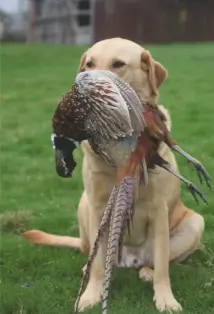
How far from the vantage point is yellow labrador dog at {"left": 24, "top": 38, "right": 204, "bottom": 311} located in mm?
4238

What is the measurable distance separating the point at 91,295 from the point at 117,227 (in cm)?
111

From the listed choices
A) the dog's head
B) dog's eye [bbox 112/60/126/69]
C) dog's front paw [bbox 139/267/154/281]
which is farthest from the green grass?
dog's eye [bbox 112/60/126/69]

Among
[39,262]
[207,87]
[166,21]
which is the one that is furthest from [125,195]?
[166,21]

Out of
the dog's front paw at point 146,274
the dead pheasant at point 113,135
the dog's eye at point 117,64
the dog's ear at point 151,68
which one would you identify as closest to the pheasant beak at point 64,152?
the dead pheasant at point 113,135

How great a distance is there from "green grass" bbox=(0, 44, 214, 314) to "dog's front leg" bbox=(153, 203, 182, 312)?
0.09 meters

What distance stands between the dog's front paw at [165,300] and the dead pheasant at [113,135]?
76 centimetres

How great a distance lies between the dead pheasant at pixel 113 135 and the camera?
3.46 m

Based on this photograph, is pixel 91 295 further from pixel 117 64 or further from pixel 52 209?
pixel 52 209

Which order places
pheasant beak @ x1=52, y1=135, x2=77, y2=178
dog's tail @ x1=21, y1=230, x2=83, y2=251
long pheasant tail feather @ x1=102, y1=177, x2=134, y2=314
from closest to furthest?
long pheasant tail feather @ x1=102, y1=177, x2=134, y2=314 < pheasant beak @ x1=52, y1=135, x2=77, y2=178 < dog's tail @ x1=21, y1=230, x2=83, y2=251

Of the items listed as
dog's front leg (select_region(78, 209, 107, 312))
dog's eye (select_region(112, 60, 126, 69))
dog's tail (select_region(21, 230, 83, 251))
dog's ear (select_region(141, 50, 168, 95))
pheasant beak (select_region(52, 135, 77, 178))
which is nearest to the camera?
pheasant beak (select_region(52, 135, 77, 178))

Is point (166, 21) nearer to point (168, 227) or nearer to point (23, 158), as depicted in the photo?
point (23, 158)

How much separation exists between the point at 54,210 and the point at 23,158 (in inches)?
82.6

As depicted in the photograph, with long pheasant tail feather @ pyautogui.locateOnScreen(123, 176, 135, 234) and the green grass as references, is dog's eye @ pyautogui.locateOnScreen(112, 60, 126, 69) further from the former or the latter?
the green grass

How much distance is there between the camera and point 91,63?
4.19m
